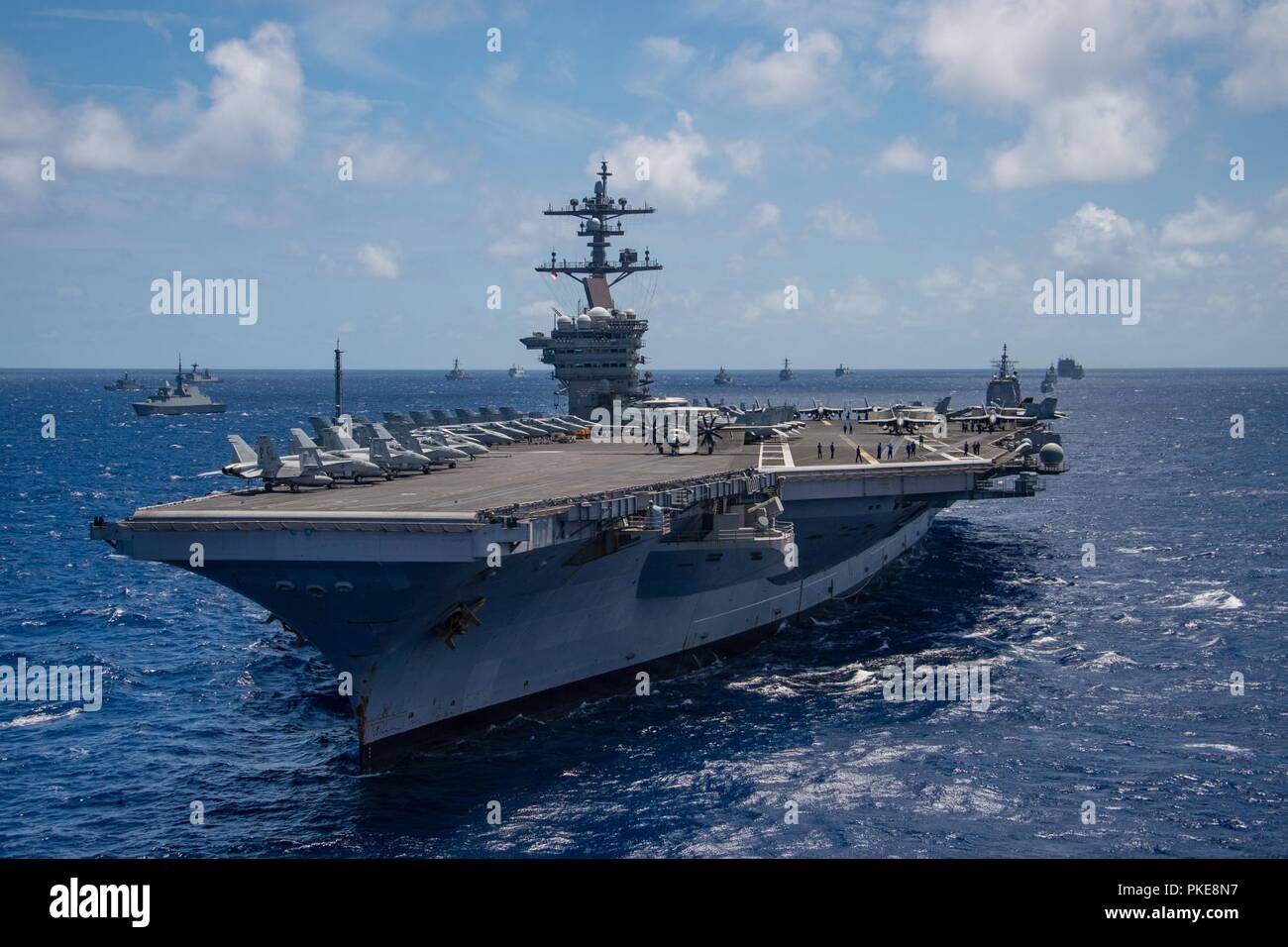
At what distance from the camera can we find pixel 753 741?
22.8 meters

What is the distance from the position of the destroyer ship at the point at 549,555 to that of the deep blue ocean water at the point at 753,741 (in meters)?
1.04

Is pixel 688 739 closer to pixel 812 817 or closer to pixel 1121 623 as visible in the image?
pixel 812 817

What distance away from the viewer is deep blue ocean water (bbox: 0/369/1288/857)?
1838cm

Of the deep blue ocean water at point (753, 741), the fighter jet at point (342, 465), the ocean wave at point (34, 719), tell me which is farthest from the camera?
the fighter jet at point (342, 465)

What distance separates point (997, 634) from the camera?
3081cm

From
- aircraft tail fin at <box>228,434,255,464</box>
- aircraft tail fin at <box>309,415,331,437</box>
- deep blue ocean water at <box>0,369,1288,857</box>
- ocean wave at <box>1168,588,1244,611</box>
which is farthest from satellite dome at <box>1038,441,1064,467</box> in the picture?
aircraft tail fin at <box>228,434,255,464</box>

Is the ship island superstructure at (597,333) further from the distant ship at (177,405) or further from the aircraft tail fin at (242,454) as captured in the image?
the distant ship at (177,405)

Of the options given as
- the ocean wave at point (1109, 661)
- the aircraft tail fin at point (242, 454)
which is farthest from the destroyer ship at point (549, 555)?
the ocean wave at point (1109, 661)

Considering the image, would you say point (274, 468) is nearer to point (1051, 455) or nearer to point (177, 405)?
point (1051, 455)

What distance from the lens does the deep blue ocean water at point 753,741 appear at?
18.4 meters

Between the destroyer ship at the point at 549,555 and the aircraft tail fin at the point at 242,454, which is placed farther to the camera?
the aircraft tail fin at the point at 242,454
